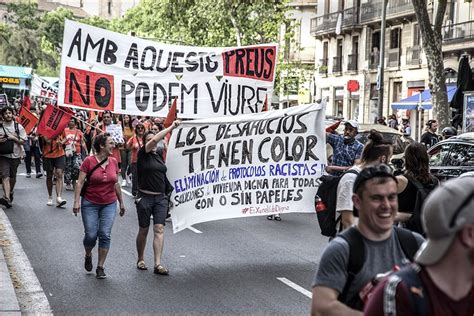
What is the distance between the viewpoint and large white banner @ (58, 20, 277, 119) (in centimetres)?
1209

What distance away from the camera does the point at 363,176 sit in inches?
155

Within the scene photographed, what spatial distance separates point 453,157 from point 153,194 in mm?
5505

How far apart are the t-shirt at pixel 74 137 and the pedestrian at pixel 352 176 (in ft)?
40.3

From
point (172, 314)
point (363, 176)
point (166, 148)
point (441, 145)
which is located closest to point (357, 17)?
point (441, 145)

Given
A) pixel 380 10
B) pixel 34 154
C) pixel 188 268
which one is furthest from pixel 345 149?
pixel 380 10

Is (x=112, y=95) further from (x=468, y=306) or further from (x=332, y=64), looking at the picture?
(x=332, y=64)

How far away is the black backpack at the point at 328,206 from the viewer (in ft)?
24.9

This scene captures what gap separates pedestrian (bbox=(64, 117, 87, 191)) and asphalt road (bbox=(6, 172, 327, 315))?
134 inches

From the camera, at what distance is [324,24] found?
55.7 meters

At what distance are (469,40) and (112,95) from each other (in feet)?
91.8

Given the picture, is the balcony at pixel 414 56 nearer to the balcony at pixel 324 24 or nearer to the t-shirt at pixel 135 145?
the balcony at pixel 324 24

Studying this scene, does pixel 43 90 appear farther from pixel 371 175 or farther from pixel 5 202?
pixel 371 175

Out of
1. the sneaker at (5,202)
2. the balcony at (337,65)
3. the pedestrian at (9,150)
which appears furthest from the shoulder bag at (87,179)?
the balcony at (337,65)

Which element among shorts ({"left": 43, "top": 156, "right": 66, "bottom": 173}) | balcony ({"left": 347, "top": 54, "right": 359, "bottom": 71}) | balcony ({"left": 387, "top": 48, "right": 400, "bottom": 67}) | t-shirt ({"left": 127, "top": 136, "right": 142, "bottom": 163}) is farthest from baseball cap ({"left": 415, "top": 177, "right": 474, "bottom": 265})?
balcony ({"left": 347, "top": 54, "right": 359, "bottom": 71})
